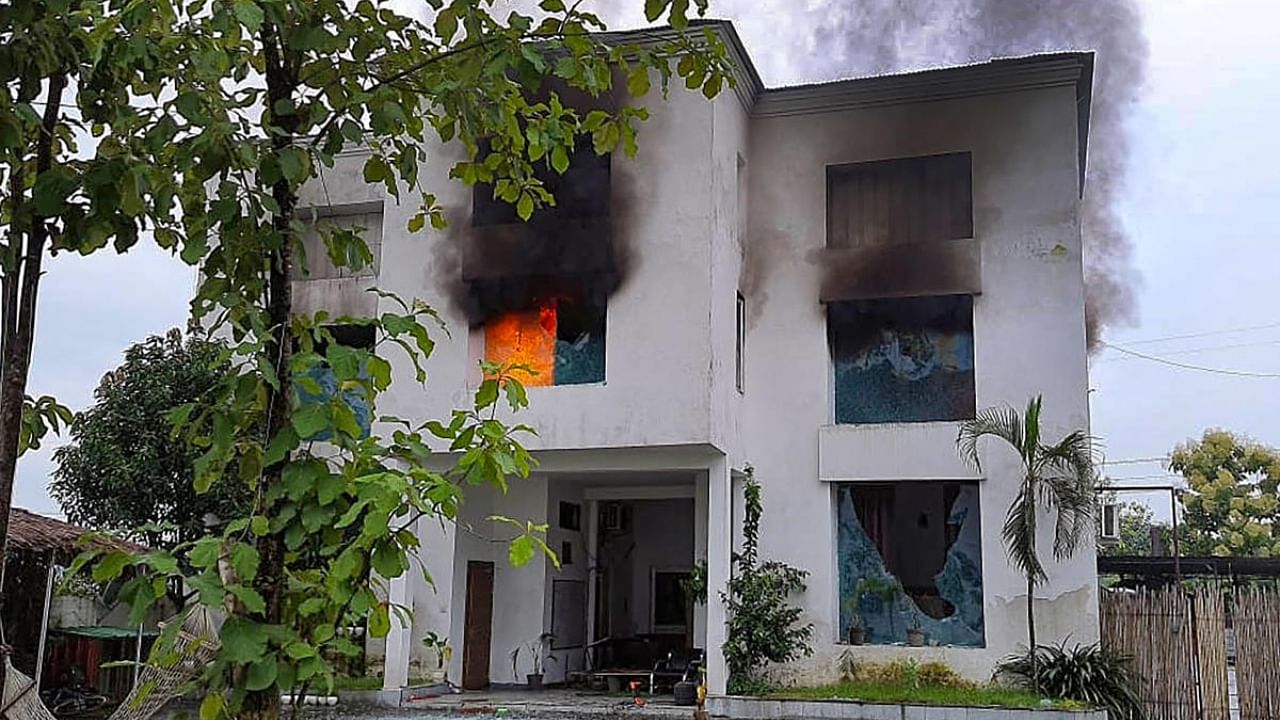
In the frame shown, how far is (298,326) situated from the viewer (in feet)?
7.66

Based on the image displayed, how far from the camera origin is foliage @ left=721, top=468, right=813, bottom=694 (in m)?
14.5

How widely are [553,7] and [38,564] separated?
1427 centimetres

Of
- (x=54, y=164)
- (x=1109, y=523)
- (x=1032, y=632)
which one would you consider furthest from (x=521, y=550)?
(x=1109, y=523)

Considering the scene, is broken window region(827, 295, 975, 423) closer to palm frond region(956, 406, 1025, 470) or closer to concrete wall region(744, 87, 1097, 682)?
concrete wall region(744, 87, 1097, 682)

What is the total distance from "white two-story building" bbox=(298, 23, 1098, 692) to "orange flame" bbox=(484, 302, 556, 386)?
3 cm

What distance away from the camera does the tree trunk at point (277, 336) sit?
2109 millimetres

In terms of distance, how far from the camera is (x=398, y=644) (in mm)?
15258

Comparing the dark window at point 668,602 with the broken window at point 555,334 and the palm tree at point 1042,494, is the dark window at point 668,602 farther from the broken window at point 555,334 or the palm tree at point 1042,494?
the palm tree at point 1042,494

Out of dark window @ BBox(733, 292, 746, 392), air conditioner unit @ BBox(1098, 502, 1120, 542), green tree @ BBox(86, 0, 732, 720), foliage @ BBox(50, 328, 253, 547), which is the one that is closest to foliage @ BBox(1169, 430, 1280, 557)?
air conditioner unit @ BBox(1098, 502, 1120, 542)

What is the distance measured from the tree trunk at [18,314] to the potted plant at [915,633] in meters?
13.8

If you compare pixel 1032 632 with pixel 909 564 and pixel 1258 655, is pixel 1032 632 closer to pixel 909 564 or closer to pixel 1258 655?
pixel 909 564

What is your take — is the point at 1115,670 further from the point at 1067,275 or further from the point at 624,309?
the point at 624,309

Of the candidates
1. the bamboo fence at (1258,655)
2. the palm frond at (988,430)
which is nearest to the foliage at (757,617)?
the palm frond at (988,430)

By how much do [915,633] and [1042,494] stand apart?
7.95 feet
